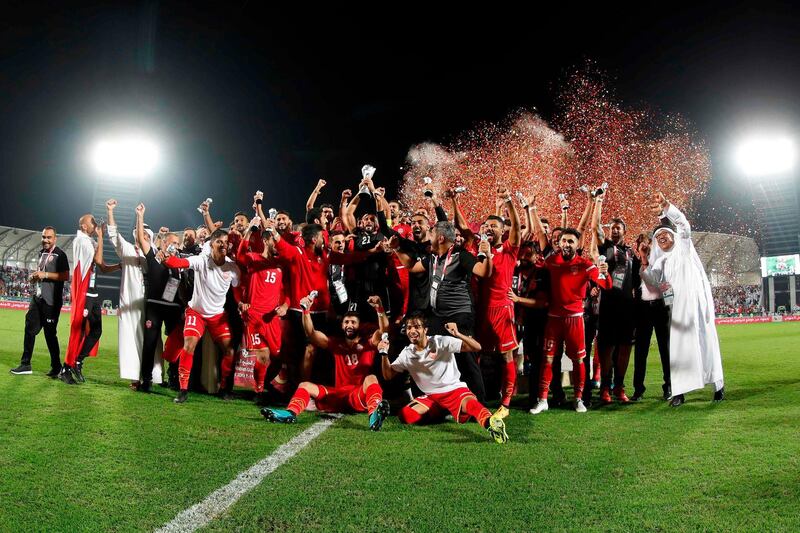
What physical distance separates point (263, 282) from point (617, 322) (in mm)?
4359

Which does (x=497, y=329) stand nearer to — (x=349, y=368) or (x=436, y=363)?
(x=436, y=363)

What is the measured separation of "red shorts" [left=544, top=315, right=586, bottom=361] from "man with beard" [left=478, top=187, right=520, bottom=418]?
0.39m

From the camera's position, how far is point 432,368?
20.2 feet

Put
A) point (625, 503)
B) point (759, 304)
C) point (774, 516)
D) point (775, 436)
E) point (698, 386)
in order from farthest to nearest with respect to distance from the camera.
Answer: point (759, 304) < point (698, 386) < point (775, 436) < point (625, 503) < point (774, 516)

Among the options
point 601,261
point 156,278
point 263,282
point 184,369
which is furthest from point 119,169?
point 601,261

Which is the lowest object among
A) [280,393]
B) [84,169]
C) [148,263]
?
[280,393]

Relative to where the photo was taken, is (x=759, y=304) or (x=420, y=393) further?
(x=759, y=304)

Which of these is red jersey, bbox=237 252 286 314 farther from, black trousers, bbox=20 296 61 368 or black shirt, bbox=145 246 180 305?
black trousers, bbox=20 296 61 368

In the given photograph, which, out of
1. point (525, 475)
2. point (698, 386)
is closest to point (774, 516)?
point (525, 475)

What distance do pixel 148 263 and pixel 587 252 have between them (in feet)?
17.7

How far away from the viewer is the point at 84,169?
163 feet

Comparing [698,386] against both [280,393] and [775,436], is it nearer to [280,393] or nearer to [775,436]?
[775,436]

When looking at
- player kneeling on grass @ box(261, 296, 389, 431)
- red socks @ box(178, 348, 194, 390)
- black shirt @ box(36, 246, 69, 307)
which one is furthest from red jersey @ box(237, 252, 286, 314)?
black shirt @ box(36, 246, 69, 307)

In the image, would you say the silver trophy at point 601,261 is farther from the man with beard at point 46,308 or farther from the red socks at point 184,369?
the man with beard at point 46,308
